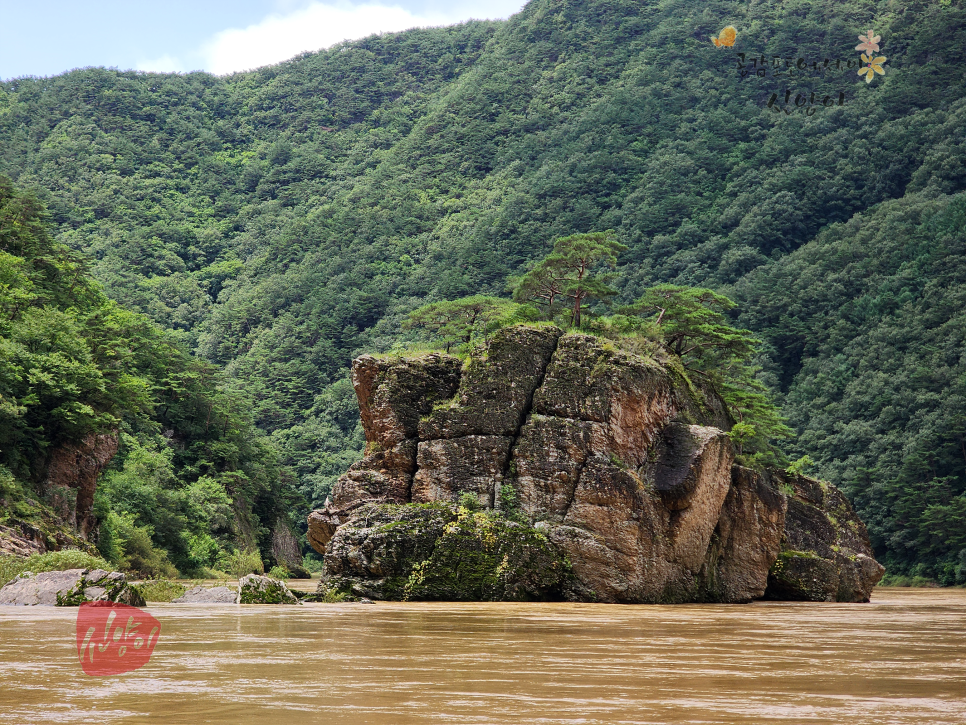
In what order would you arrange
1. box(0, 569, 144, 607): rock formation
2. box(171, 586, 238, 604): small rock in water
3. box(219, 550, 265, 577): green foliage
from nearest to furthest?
box(0, 569, 144, 607): rock formation < box(171, 586, 238, 604): small rock in water < box(219, 550, 265, 577): green foliage

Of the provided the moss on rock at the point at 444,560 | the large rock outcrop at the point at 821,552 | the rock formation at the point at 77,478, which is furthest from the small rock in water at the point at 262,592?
the large rock outcrop at the point at 821,552

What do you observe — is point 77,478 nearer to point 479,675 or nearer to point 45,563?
point 45,563

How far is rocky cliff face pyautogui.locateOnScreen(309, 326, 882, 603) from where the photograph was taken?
74.3 feet

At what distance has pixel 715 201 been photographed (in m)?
95.4

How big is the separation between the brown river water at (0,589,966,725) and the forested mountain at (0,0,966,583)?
4200cm

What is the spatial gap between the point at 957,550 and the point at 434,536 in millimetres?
45398

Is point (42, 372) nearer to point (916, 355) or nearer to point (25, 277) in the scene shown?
point (25, 277)

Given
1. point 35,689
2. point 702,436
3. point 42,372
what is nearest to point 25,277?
point 42,372

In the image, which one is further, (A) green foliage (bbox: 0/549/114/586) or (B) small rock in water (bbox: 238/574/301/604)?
(A) green foliage (bbox: 0/549/114/586)

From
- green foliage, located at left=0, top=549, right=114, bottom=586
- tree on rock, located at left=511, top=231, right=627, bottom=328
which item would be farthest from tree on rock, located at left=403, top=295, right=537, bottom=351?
green foliage, located at left=0, top=549, right=114, bottom=586

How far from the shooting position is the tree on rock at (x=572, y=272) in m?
35.4

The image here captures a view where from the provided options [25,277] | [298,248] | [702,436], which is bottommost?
[702,436]

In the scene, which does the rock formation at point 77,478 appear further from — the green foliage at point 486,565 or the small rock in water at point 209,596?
the green foliage at point 486,565

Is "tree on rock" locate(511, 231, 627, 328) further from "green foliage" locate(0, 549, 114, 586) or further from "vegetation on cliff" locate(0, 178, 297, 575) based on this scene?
"green foliage" locate(0, 549, 114, 586)
